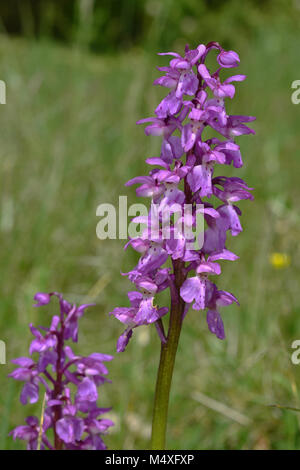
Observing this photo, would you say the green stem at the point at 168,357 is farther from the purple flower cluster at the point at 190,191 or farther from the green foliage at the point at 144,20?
the green foliage at the point at 144,20

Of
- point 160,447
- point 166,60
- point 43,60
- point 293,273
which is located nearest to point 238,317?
point 293,273

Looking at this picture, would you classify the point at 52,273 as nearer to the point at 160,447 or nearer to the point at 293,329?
the point at 293,329

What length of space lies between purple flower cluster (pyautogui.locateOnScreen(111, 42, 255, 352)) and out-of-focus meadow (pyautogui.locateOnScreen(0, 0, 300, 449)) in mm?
643

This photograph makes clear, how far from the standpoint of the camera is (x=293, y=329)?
2590 millimetres

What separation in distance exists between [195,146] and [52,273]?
6.16 feet

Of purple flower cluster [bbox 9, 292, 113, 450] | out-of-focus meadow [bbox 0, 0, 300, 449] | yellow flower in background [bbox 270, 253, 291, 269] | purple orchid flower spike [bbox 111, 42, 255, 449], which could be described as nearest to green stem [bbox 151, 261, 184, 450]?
purple orchid flower spike [bbox 111, 42, 255, 449]

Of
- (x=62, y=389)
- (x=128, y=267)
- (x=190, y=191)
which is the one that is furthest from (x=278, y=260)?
(x=190, y=191)

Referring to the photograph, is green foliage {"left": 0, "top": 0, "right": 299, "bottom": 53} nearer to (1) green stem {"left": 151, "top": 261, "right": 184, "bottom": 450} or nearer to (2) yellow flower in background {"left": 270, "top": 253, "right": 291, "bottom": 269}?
→ (2) yellow flower in background {"left": 270, "top": 253, "right": 291, "bottom": 269}

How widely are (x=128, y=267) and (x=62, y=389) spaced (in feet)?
5.02

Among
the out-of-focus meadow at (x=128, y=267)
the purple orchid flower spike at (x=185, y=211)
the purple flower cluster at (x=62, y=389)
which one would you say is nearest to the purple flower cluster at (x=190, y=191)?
the purple orchid flower spike at (x=185, y=211)

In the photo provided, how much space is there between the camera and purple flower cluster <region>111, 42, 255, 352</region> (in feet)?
3.70

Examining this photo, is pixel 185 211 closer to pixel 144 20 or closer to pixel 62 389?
pixel 62 389

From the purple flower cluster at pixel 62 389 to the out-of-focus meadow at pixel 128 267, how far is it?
0.22 metres
